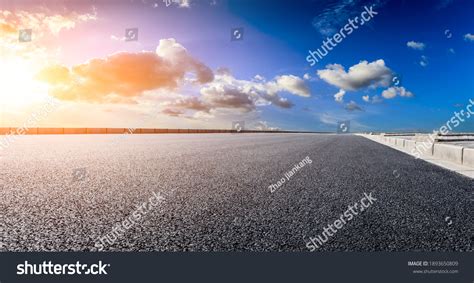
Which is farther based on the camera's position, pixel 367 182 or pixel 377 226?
pixel 367 182

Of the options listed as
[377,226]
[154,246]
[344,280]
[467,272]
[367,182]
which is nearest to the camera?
[344,280]

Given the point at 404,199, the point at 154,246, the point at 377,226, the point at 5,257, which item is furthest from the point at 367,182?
the point at 5,257

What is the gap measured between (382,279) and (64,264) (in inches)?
83.0

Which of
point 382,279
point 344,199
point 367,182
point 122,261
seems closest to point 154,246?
point 122,261

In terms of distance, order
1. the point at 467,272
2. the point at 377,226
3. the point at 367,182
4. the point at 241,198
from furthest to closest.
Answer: the point at 367,182 → the point at 241,198 → the point at 377,226 → the point at 467,272

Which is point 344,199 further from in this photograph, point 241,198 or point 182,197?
point 182,197

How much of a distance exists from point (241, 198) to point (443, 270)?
305 centimetres

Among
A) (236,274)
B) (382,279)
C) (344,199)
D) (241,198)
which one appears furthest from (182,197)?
(382,279)

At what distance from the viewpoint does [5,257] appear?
276 cm

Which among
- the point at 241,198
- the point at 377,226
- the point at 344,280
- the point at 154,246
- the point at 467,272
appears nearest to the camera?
the point at 344,280

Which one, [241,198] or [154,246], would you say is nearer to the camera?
[154,246]

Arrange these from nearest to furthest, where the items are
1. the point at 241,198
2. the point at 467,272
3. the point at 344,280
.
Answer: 1. the point at 344,280
2. the point at 467,272
3. the point at 241,198

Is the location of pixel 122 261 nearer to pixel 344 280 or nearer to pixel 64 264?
pixel 64 264

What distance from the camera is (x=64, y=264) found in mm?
2631
